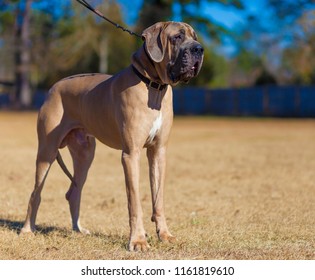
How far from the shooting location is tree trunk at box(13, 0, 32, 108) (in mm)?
48875

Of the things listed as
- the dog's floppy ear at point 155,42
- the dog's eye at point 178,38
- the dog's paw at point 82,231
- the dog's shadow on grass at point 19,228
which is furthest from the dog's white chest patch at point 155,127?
the dog's shadow on grass at point 19,228

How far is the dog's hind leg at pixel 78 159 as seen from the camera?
22.7 ft

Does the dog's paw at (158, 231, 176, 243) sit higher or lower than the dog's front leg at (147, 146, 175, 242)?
lower

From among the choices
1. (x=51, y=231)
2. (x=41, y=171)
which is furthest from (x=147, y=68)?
(x=51, y=231)

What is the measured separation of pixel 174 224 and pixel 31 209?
1.69 m

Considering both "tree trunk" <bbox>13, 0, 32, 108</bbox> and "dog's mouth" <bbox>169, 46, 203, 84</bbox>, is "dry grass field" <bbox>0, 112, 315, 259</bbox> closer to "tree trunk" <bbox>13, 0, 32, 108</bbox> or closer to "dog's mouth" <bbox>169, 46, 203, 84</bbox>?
"dog's mouth" <bbox>169, 46, 203, 84</bbox>

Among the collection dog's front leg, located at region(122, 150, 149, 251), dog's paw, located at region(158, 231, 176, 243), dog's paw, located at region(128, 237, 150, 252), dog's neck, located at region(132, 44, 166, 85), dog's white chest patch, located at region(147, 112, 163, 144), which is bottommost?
dog's paw, located at region(158, 231, 176, 243)

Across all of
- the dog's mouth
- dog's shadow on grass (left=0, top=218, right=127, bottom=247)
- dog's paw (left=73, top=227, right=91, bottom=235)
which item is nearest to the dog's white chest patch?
the dog's mouth

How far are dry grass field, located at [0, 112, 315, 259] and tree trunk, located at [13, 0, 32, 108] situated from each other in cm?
3326

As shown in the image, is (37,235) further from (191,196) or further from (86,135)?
(191,196)

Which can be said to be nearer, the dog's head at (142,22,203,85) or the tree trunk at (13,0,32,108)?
the dog's head at (142,22,203,85)

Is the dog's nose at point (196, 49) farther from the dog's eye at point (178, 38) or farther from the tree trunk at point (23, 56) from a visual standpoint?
the tree trunk at point (23, 56)

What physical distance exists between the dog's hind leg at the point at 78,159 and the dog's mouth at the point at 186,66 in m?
1.71
